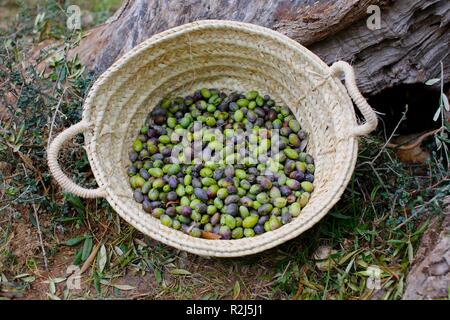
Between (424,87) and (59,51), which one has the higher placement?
(59,51)

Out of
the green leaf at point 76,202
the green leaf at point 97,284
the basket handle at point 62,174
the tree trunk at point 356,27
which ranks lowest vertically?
the green leaf at point 97,284

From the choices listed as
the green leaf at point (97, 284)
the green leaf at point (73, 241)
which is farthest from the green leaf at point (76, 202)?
the green leaf at point (97, 284)

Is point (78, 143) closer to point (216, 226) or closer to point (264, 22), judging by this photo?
point (216, 226)

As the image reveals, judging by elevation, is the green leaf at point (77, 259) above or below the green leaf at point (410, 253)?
above

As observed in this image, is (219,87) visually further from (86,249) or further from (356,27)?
(86,249)

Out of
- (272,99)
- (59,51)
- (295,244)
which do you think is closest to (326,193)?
(295,244)

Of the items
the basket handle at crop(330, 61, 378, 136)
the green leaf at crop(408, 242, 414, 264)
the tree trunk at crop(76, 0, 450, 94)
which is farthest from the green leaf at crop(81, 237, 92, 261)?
the green leaf at crop(408, 242, 414, 264)

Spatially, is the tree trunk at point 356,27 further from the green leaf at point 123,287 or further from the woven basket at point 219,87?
the green leaf at point 123,287
